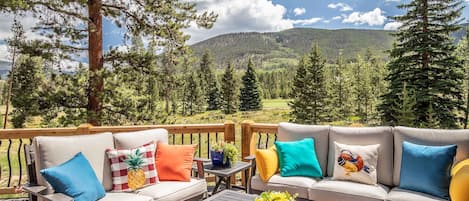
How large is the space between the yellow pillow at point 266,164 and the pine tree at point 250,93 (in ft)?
50.2

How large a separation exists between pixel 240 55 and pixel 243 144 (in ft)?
62.8

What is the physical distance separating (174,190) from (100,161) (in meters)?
0.70

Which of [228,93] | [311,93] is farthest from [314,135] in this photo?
[228,93]

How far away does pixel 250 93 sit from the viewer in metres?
19.2

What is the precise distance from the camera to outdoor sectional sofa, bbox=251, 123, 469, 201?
2.82m

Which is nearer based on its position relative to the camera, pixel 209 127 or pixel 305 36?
pixel 209 127

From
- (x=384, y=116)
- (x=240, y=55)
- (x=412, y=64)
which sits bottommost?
(x=384, y=116)

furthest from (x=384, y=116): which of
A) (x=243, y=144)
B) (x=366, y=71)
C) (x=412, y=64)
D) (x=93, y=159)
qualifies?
(x=93, y=159)

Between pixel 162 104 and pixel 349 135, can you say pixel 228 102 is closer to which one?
pixel 162 104

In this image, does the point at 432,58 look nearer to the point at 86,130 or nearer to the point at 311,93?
the point at 311,93

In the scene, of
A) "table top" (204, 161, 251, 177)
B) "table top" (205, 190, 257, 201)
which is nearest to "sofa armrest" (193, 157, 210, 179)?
"table top" (204, 161, 251, 177)

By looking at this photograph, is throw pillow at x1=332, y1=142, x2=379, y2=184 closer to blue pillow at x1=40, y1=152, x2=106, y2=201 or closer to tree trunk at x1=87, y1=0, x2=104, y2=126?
blue pillow at x1=40, y1=152, x2=106, y2=201

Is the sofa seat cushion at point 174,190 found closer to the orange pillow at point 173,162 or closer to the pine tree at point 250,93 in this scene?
the orange pillow at point 173,162

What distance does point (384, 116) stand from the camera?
1240 cm
